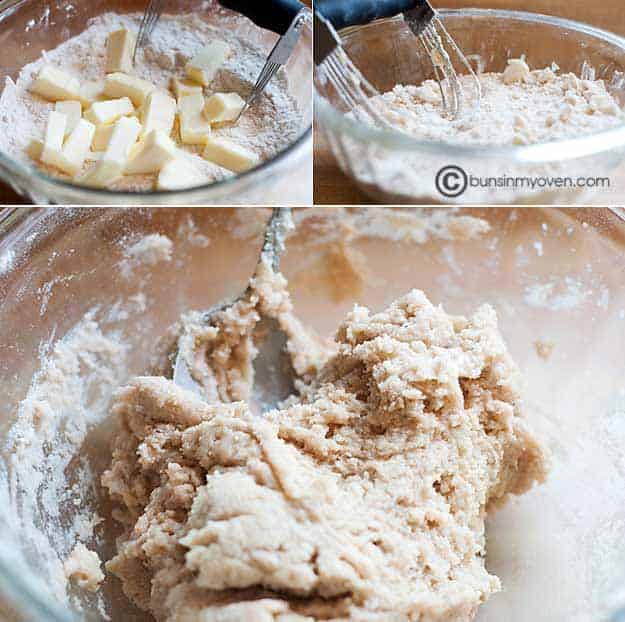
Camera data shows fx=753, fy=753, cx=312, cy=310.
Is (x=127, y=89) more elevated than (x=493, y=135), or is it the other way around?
(x=127, y=89)

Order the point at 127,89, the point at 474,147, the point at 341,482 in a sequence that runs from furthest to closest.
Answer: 1. the point at 127,89
2. the point at 474,147
3. the point at 341,482

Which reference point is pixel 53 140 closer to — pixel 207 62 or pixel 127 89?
pixel 127 89

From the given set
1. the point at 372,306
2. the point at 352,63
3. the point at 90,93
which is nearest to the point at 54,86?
the point at 90,93

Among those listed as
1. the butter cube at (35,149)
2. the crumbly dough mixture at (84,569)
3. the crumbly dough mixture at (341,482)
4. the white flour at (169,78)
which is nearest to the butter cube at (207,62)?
the white flour at (169,78)

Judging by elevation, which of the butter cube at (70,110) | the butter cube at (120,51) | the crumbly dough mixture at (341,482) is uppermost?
the butter cube at (120,51)

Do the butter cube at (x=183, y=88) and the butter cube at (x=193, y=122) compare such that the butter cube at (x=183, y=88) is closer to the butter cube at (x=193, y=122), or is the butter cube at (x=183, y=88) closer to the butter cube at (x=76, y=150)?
the butter cube at (x=193, y=122)

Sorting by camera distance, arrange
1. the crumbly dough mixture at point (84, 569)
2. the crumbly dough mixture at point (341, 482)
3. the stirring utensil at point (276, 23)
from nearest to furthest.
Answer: the crumbly dough mixture at point (341, 482), the crumbly dough mixture at point (84, 569), the stirring utensil at point (276, 23)

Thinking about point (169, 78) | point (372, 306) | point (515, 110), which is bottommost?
point (372, 306)
